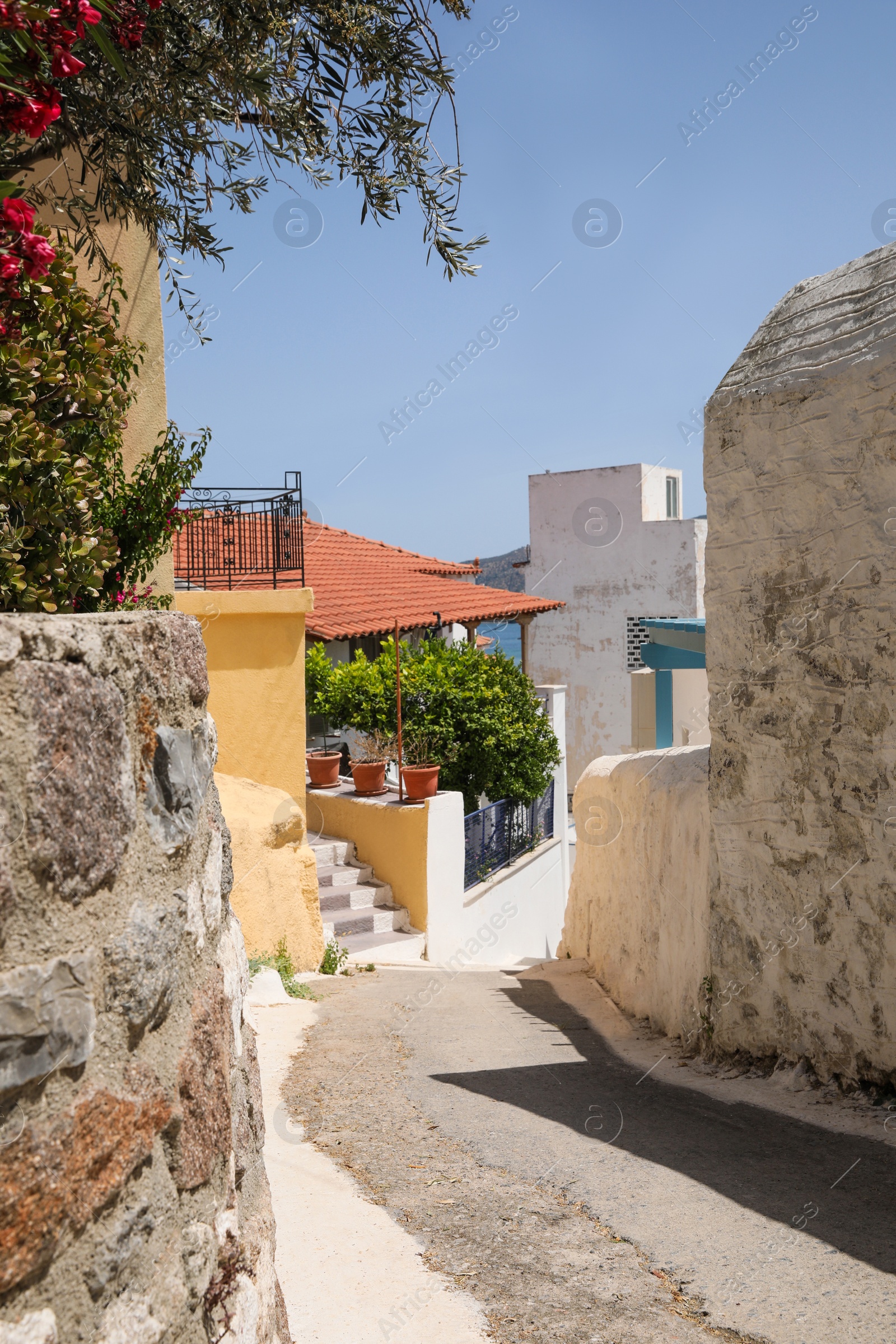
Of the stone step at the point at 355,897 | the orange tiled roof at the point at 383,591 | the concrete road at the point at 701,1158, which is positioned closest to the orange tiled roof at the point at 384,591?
the orange tiled roof at the point at 383,591

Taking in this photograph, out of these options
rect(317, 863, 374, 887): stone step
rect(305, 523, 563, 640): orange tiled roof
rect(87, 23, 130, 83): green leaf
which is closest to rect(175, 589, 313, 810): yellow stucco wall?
rect(317, 863, 374, 887): stone step

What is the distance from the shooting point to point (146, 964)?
4.86ft

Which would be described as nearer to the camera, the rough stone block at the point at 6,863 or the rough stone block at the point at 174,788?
the rough stone block at the point at 6,863

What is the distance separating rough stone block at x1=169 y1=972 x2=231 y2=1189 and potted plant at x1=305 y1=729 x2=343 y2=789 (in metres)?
Result: 10.2

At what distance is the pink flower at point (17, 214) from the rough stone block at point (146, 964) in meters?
1.41

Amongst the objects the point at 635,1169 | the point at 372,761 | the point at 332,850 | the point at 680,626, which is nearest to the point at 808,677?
the point at 635,1169

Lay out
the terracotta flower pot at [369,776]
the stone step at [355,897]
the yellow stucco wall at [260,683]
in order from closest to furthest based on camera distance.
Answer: the yellow stucco wall at [260,683]
the stone step at [355,897]
the terracotta flower pot at [369,776]

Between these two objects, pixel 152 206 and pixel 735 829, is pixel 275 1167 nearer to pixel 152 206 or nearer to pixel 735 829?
pixel 735 829

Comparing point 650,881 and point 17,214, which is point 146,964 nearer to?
point 17,214

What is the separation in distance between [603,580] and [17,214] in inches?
1035

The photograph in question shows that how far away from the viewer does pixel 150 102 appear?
151 inches

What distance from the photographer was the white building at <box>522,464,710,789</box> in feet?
87.9

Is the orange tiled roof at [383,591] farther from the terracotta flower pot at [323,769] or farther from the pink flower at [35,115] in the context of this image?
the pink flower at [35,115]

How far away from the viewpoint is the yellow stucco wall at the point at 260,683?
8711mm
